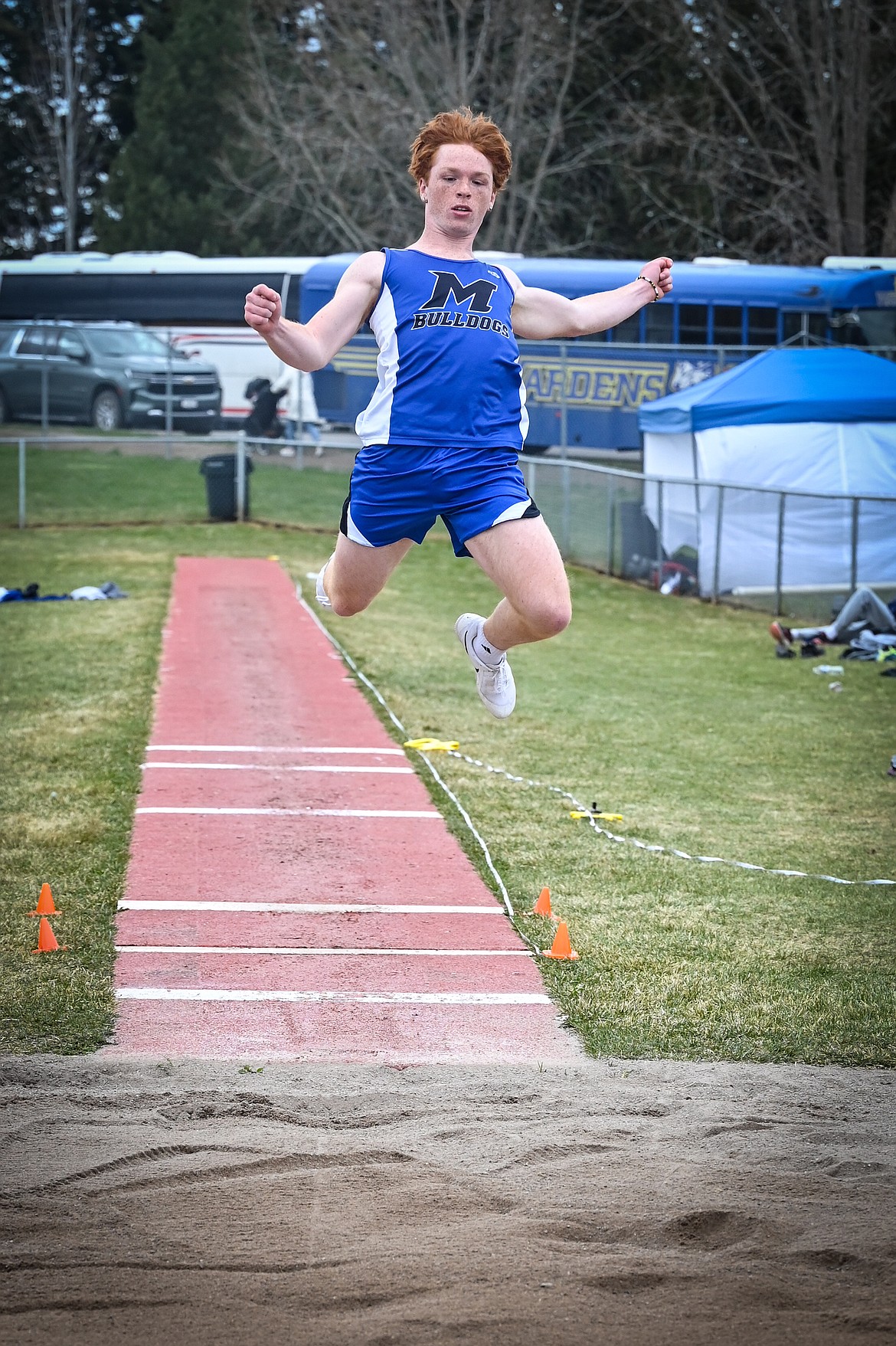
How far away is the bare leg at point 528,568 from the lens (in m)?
4.97

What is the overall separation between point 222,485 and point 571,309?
17117mm

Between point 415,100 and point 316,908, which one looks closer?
point 316,908

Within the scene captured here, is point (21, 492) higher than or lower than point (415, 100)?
lower

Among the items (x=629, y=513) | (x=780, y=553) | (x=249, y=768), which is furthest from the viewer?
(x=629, y=513)

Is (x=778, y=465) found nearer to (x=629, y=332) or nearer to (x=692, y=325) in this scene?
(x=692, y=325)

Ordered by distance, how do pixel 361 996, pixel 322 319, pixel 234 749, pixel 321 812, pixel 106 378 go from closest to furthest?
1. pixel 322 319
2. pixel 361 996
3. pixel 321 812
4. pixel 234 749
5. pixel 106 378

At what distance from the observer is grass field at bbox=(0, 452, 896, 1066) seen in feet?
17.9

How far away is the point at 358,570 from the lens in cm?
534

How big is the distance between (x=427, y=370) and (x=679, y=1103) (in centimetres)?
252

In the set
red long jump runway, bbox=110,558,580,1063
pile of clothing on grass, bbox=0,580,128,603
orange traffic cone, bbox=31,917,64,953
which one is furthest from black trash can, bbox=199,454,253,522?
orange traffic cone, bbox=31,917,64,953

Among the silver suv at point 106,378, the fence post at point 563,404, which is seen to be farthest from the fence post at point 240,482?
the silver suv at point 106,378

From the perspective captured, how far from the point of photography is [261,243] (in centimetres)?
4094

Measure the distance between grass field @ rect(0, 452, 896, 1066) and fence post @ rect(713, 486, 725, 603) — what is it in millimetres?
413

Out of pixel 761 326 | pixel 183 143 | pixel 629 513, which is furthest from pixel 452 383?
pixel 183 143
